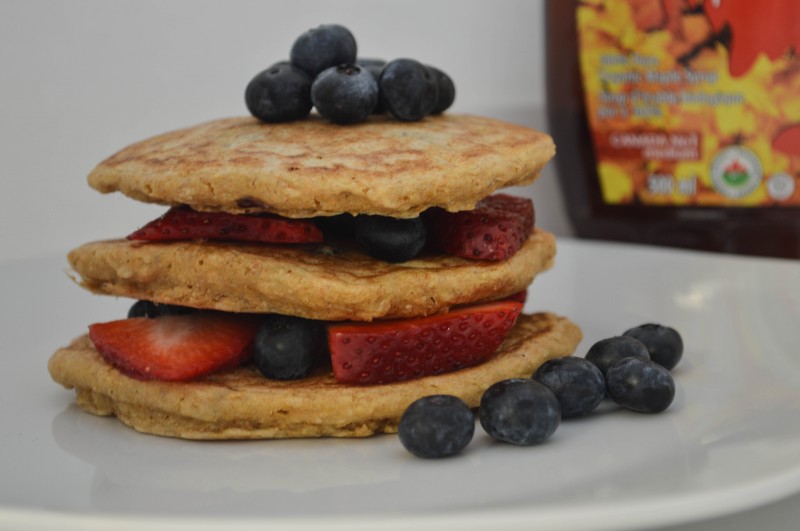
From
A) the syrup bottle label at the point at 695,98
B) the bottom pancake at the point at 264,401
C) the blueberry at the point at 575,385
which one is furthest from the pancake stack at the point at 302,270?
the syrup bottle label at the point at 695,98

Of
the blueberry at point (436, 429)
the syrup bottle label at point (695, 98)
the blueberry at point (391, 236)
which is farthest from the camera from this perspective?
the syrup bottle label at point (695, 98)

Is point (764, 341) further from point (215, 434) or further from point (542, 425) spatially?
point (215, 434)

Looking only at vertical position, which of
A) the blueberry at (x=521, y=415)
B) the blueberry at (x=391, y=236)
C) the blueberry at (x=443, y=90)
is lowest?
the blueberry at (x=521, y=415)

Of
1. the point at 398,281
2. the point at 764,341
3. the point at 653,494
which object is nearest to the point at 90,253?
the point at 398,281

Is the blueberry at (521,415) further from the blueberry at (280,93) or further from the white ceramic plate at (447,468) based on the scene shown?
the blueberry at (280,93)

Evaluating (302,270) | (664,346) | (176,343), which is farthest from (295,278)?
(664,346)

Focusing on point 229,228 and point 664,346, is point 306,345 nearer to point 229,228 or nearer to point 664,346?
point 229,228

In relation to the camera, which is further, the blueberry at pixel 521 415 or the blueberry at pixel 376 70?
the blueberry at pixel 376 70
